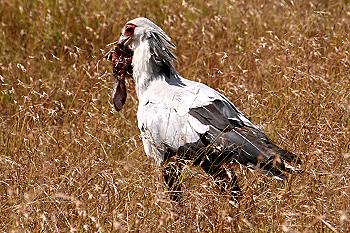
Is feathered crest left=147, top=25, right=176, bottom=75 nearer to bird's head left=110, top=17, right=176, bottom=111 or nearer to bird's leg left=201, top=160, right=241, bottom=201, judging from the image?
bird's head left=110, top=17, right=176, bottom=111

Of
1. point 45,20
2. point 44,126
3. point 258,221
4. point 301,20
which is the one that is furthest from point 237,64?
point 258,221

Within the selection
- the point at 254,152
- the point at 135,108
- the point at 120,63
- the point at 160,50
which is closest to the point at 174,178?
the point at 254,152

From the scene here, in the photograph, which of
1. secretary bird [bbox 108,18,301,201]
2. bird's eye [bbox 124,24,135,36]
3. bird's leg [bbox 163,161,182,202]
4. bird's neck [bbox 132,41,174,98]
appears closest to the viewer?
bird's leg [bbox 163,161,182,202]

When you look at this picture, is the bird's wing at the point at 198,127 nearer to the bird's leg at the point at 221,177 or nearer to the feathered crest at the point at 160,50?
the bird's leg at the point at 221,177

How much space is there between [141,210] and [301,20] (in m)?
4.11

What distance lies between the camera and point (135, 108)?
682 cm

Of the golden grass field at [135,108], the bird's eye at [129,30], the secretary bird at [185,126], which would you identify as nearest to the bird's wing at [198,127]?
the secretary bird at [185,126]

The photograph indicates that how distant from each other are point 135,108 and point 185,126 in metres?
1.93

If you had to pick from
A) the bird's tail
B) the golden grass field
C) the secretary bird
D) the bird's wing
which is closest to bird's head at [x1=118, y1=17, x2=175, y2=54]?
the secretary bird

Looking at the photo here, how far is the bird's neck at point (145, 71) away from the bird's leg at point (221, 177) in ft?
2.44

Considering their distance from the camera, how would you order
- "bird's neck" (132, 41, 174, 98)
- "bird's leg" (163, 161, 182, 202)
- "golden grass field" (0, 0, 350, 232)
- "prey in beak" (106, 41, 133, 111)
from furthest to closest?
1. "prey in beak" (106, 41, 133, 111)
2. "bird's neck" (132, 41, 174, 98)
3. "bird's leg" (163, 161, 182, 202)
4. "golden grass field" (0, 0, 350, 232)

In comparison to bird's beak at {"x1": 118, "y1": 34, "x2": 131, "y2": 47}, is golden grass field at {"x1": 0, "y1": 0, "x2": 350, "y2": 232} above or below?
below

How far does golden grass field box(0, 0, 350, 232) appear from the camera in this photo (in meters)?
4.19

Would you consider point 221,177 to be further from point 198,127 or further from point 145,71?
point 145,71
